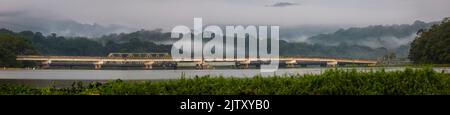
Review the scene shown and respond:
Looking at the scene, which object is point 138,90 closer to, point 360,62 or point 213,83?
point 213,83

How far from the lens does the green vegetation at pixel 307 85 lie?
24.0 feet

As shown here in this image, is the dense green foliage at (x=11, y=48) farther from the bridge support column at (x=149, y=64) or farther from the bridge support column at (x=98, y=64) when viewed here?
the bridge support column at (x=149, y=64)

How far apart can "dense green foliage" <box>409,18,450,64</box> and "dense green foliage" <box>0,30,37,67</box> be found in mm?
6613

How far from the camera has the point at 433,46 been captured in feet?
38.4

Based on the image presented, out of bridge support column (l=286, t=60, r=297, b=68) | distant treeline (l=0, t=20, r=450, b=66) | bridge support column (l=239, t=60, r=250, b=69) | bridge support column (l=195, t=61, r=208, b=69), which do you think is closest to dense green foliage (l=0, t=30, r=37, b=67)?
distant treeline (l=0, t=20, r=450, b=66)

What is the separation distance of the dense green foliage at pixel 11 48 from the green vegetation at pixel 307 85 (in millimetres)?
1053

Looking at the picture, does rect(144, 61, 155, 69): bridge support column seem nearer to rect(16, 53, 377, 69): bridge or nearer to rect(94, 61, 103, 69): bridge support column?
rect(16, 53, 377, 69): bridge

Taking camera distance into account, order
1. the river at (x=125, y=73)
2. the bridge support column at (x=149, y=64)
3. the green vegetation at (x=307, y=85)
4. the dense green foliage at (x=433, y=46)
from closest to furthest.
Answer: the green vegetation at (x=307, y=85)
the river at (x=125, y=73)
the bridge support column at (x=149, y=64)
the dense green foliage at (x=433, y=46)

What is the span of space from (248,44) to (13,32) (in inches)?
143

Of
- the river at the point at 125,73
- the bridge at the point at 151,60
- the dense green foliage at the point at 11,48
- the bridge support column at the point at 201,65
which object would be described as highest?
the dense green foliage at the point at 11,48

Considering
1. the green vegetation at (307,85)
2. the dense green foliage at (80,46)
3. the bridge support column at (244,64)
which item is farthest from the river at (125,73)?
the green vegetation at (307,85)
